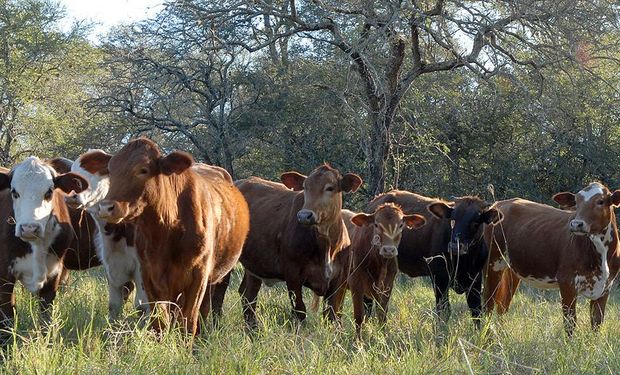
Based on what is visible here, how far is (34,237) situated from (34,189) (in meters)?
0.52

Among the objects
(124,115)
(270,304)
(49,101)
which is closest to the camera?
(270,304)

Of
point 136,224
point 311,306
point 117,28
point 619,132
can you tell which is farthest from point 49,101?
point 136,224

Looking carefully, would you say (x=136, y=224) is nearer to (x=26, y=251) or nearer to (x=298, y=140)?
(x=26, y=251)

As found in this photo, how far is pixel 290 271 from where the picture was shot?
339 inches

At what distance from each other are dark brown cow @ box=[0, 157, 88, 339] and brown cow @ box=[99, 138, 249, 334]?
1.09 meters

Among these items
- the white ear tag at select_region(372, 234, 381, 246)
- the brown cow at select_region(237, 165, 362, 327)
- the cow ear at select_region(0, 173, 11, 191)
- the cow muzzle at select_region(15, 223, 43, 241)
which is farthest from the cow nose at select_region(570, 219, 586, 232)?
the cow ear at select_region(0, 173, 11, 191)

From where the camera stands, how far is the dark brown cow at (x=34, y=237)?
708 centimetres

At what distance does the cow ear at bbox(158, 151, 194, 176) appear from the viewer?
622 centimetres

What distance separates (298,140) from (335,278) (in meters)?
10.3

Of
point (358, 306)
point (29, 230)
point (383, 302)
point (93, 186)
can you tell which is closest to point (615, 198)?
point (383, 302)

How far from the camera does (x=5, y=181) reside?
7.40m

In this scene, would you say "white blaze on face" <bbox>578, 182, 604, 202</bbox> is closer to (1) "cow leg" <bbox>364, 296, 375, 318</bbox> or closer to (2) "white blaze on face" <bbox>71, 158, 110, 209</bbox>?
(1) "cow leg" <bbox>364, 296, 375, 318</bbox>

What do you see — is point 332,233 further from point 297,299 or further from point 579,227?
point 579,227

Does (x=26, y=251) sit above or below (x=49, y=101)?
below
